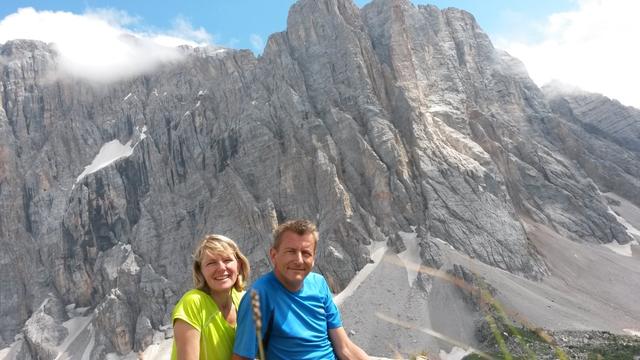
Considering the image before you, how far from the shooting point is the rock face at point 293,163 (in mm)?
74750

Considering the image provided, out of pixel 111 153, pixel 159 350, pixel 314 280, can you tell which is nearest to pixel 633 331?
pixel 159 350

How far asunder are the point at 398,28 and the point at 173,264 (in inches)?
2360

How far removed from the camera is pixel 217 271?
444 cm

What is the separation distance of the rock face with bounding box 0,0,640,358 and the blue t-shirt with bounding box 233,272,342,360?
63.7 m

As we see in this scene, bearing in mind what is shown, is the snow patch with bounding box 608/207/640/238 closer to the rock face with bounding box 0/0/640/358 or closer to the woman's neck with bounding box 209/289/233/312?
the rock face with bounding box 0/0/640/358

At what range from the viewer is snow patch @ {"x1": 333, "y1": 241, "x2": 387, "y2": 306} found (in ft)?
215

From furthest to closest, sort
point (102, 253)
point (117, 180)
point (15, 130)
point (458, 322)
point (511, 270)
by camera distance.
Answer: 1. point (15, 130)
2. point (117, 180)
3. point (102, 253)
4. point (511, 270)
5. point (458, 322)

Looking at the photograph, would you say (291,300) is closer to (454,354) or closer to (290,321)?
(290,321)

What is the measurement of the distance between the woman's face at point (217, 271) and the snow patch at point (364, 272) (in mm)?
60164

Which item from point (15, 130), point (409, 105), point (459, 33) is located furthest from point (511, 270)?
point (15, 130)

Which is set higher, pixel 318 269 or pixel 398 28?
pixel 398 28

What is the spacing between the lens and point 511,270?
226 feet

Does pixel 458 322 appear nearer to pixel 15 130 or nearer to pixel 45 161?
pixel 45 161

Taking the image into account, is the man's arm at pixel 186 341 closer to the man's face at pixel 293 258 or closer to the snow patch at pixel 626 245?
the man's face at pixel 293 258
